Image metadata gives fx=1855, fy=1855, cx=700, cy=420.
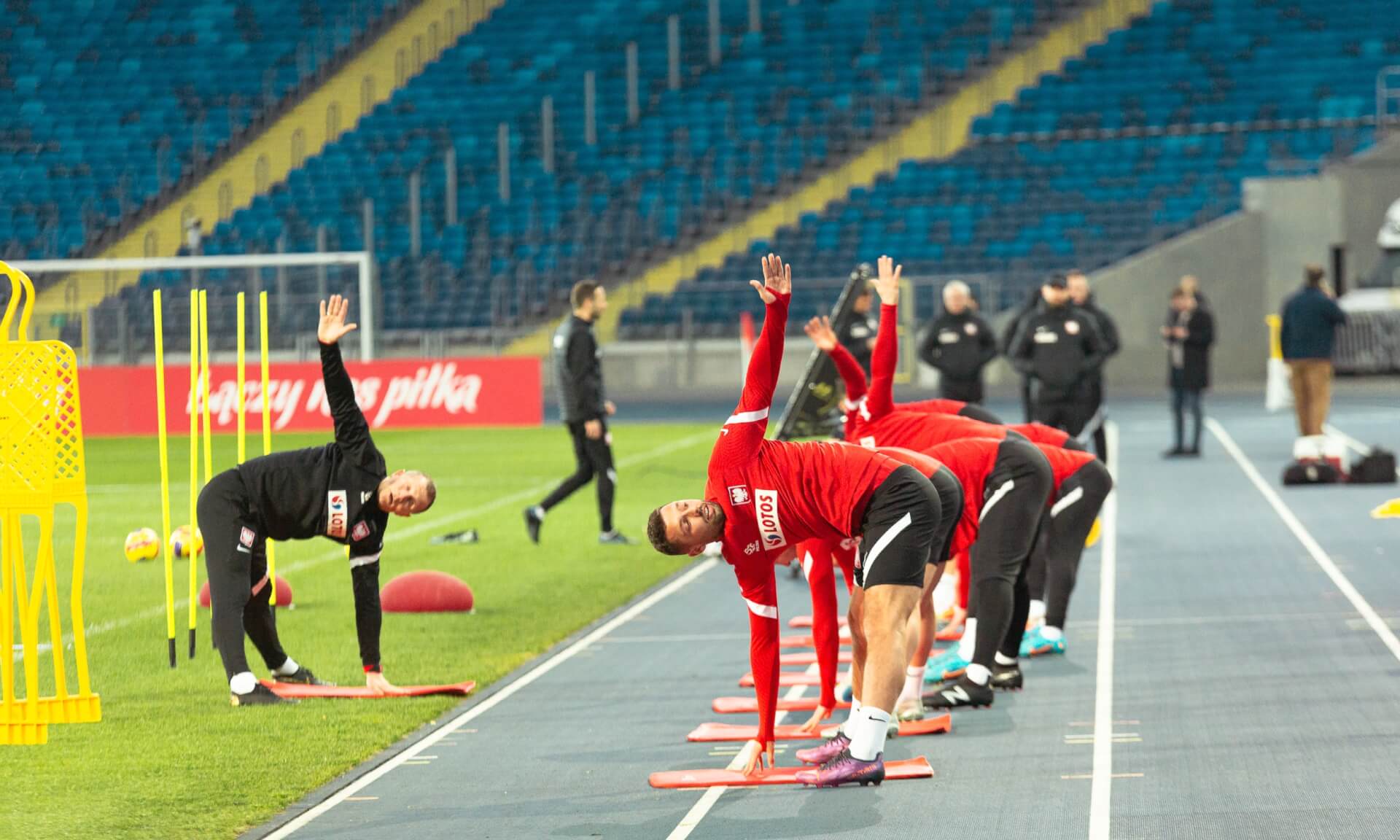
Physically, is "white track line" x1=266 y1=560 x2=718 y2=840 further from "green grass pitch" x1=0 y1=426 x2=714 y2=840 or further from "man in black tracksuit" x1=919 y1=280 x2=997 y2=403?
"man in black tracksuit" x1=919 y1=280 x2=997 y2=403

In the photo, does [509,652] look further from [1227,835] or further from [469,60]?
[469,60]

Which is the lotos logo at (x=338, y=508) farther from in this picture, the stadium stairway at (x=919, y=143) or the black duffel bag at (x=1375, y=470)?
the stadium stairway at (x=919, y=143)

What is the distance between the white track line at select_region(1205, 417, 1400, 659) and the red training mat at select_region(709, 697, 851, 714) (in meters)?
3.18

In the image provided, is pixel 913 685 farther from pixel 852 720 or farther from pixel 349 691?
pixel 349 691

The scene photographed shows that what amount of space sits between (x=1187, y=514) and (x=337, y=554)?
7416 millimetres

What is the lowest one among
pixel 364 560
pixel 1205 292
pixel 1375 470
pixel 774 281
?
pixel 1375 470

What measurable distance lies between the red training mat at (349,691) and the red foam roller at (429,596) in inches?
108

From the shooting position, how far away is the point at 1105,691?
8.99m

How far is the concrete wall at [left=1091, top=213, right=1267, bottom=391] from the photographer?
33.8 meters

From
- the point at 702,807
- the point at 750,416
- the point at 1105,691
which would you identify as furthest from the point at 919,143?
the point at 702,807

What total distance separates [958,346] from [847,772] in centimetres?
1018

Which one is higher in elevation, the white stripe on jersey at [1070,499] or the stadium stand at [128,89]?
the stadium stand at [128,89]

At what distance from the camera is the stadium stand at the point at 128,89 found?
37344 millimetres

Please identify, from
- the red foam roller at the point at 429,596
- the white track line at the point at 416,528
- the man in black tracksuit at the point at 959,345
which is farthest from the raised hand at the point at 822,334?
the man in black tracksuit at the point at 959,345
